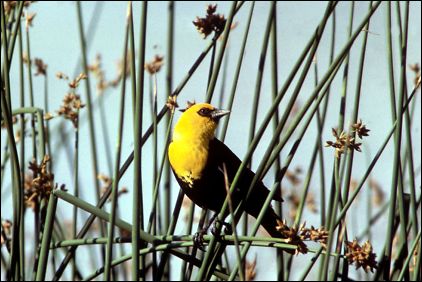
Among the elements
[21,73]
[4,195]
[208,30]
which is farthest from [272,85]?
[4,195]

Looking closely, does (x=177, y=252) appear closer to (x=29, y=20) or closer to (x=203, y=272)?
(x=203, y=272)

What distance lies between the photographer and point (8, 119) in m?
1.35

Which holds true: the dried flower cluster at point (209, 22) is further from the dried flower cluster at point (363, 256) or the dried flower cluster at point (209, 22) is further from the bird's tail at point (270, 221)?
the dried flower cluster at point (363, 256)

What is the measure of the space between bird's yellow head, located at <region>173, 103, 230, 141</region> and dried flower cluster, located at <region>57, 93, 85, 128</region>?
0.83 feet

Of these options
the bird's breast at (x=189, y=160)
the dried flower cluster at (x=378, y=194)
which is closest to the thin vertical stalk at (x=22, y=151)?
the bird's breast at (x=189, y=160)

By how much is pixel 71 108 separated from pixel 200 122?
357mm

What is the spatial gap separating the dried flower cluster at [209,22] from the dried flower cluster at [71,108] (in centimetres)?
41

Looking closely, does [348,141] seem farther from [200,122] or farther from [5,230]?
[5,230]

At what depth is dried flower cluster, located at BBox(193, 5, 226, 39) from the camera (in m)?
1.58

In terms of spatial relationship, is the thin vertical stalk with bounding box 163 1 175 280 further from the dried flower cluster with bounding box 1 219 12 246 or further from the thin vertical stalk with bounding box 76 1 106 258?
the dried flower cluster with bounding box 1 219 12 246

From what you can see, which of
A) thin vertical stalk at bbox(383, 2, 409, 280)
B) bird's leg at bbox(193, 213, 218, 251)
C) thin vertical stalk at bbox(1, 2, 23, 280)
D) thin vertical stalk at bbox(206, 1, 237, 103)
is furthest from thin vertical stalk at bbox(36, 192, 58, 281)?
thin vertical stalk at bbox(383, 2, 409, 280)

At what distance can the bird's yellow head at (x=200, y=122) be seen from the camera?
5.79 feet

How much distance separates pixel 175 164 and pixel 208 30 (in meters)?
0.33

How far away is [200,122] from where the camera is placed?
1797 millimetres
